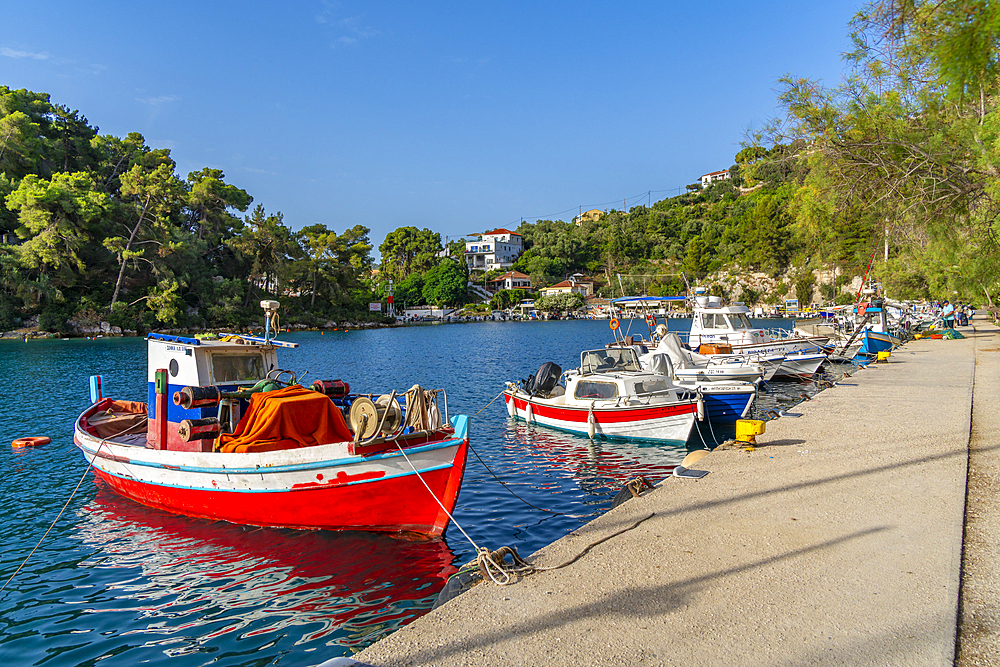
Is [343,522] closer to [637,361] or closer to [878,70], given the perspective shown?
[637,361]

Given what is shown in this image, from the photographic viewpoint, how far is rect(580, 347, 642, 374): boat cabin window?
17.5 m

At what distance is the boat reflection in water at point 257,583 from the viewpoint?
687 centimetres

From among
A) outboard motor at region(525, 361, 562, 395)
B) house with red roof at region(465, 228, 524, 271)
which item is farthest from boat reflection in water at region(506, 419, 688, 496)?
house with red roof at region(465, 228, 524, 271)

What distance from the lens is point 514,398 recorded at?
19578 millimetres

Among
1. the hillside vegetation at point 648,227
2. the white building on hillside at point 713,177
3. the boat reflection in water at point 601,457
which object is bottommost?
the boat reflection in water at point 601,457

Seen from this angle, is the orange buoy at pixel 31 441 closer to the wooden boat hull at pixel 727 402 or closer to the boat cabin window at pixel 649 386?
the boat cabin window at pixel 649 386

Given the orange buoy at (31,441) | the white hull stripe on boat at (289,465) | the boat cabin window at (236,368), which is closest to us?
the white hull stripe on boat at (289,465)

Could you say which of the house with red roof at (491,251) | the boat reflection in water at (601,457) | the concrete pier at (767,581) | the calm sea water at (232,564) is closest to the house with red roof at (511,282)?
the house with red roof at (491,251)

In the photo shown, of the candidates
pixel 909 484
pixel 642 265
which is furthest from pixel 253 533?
pixel 642 265

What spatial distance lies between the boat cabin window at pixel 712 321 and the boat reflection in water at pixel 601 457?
1445 cm

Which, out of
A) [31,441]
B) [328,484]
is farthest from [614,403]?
[31,441]

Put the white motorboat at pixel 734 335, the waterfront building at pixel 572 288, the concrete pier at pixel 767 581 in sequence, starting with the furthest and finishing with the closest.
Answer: the waterfront building at pixel 572 288 < the white motorboat at pixel 734 335 < the concrete pier at pixel 767 581

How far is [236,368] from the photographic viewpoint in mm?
11359

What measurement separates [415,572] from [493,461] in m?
6.83
